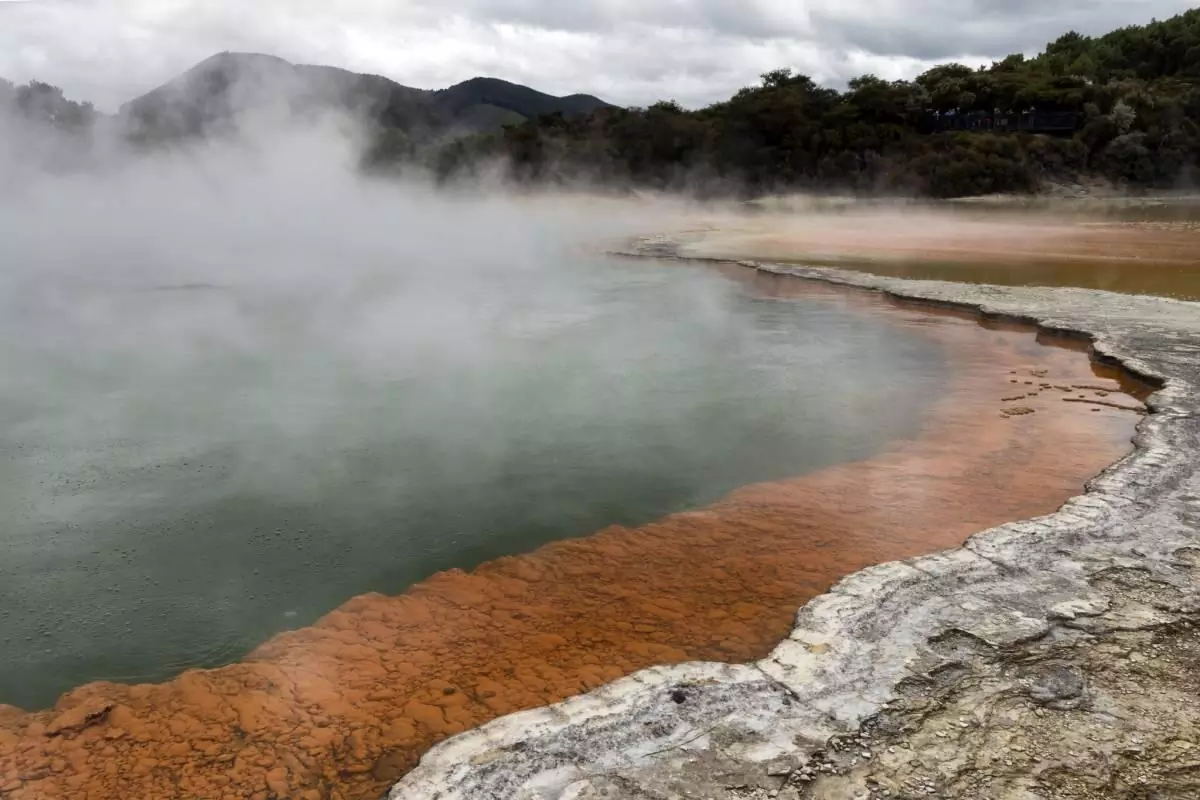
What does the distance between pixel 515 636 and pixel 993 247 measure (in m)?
12.9

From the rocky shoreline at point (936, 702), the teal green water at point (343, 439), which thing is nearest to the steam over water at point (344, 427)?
the teal green water at point (343, 439)

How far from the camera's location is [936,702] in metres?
2.20

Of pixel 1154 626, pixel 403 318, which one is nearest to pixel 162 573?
pixel 1154 626

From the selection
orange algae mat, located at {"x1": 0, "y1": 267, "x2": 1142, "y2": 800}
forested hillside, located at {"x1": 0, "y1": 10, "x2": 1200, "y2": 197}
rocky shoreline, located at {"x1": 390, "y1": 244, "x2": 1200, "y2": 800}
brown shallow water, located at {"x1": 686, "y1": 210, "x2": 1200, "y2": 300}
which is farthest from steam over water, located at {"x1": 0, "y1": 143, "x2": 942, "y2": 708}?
forested hillside, located at {"x1": 0, "y1": 10, "x2": 1200, "y2": 197}

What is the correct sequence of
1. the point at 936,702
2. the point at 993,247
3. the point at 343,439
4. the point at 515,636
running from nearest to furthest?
the point at 936,702
the point at 515,636
the point at 343,439
the point at 993,247

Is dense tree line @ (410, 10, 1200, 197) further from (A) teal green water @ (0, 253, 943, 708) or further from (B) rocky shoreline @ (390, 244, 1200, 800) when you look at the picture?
(B) rocky shoreline @ (390, 244, 1200, 800)

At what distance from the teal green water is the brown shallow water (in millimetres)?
3714

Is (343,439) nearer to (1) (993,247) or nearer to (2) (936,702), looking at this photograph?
(2) (936,702)

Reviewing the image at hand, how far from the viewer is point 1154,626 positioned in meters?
2.49

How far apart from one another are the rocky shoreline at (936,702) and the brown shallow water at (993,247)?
7288 mm

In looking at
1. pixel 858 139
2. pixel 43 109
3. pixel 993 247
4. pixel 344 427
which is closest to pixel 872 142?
pixel 858 139

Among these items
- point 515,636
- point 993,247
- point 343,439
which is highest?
point 993,247

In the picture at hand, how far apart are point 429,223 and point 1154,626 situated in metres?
16.5

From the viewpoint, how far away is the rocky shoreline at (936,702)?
1.94 m
